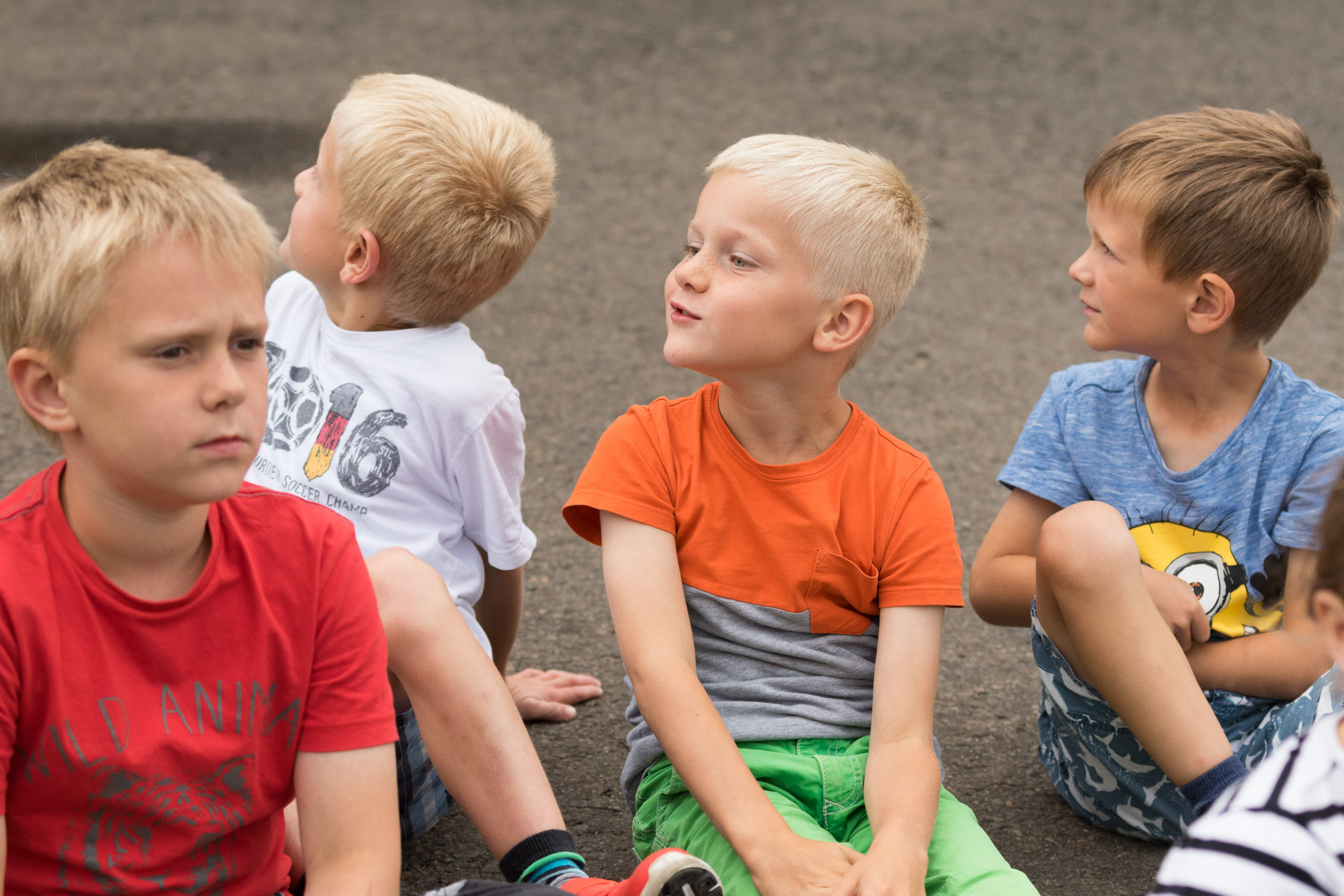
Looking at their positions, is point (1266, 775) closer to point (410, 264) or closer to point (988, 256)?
point (410, 264)

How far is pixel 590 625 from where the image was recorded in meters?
2.96

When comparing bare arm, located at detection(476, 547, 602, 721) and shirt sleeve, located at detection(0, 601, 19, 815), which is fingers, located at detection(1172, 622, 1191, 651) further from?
shirt sleeve, located at detection(0, 601, 19, 815)

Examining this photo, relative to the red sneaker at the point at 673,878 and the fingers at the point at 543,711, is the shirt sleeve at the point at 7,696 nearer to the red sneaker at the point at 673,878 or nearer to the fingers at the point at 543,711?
the red sneaker at the point at 673,878

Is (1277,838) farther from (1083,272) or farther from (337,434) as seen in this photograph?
(337,434)

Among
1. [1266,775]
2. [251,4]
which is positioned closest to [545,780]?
[1266,775]

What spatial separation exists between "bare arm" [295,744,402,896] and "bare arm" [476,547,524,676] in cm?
74

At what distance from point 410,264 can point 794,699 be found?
3.01 ft

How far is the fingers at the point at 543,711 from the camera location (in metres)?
2.58

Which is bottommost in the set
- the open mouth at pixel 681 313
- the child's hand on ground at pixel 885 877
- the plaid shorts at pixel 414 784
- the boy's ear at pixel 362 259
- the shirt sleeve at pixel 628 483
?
the plaid shorts at pixel 414 784

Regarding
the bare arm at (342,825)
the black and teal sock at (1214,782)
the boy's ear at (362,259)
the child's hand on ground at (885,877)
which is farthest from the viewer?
the boy's ear at (362,259)

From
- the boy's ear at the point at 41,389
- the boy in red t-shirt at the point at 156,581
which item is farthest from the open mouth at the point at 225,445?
the boy's ear at the point at 41,389

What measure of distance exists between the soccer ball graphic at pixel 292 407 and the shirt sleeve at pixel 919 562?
2.99ft

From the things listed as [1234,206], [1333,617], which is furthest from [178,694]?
[1234,206]

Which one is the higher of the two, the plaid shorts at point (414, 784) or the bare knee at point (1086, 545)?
the bare knee at point (1086, 545)
